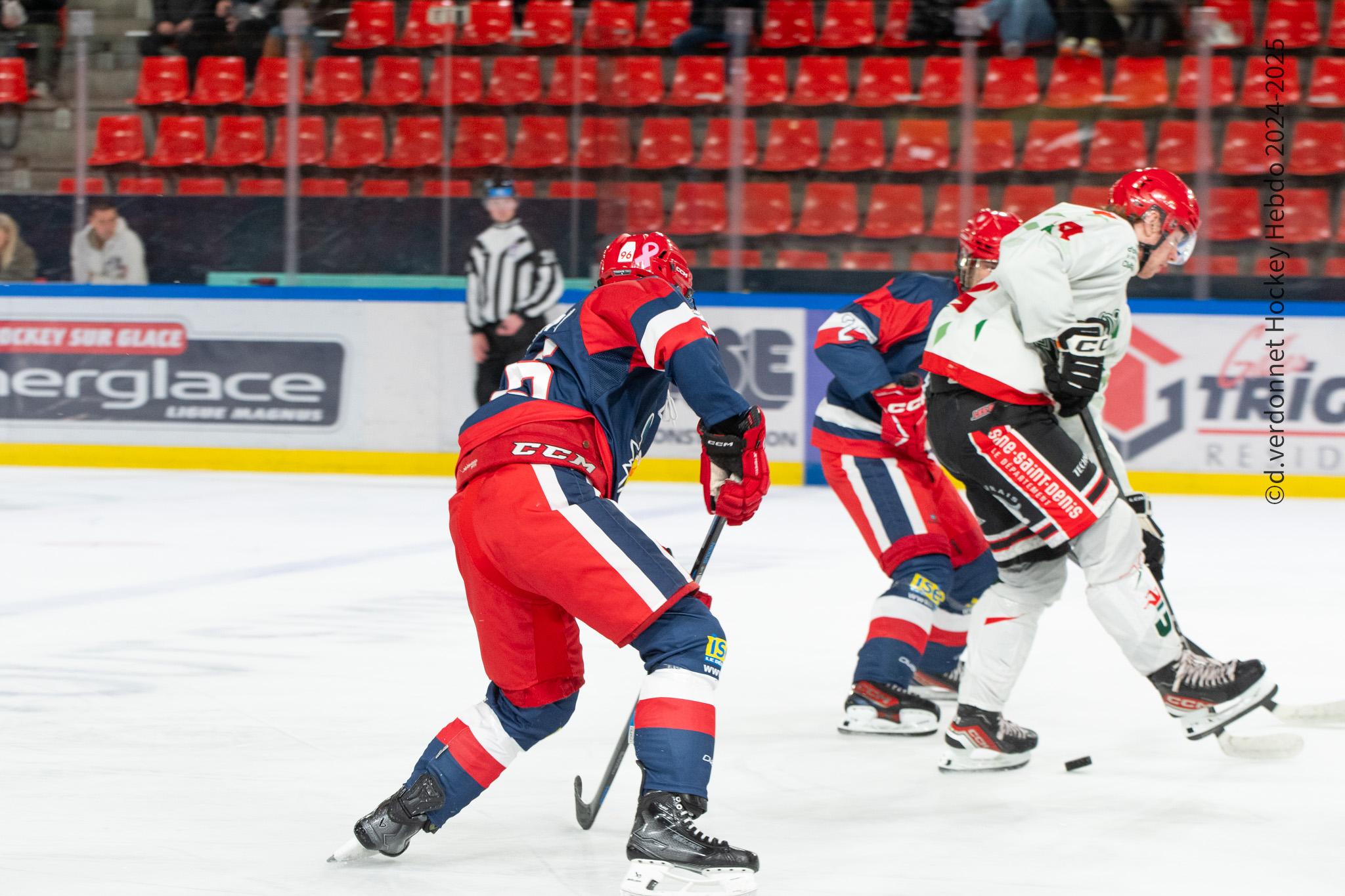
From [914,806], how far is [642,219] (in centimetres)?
748

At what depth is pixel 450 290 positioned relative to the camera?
411 inches

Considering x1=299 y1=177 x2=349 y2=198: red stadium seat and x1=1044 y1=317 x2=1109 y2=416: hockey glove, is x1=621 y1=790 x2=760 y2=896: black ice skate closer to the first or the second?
x1=1044 y1=317 x2=1109 y2=416: hockey glove

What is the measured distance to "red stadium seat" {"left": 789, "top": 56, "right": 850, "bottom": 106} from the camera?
10961 millimetres

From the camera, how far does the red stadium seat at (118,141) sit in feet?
35.7

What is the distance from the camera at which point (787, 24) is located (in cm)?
1121

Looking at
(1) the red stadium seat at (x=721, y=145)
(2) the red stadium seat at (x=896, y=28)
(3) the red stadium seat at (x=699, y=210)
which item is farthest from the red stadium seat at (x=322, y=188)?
(2) the red stadium seat at (x=896, y=28)

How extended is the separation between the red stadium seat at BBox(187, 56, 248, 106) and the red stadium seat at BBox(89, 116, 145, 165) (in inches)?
18.7

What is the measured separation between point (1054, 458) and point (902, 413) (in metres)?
0.83

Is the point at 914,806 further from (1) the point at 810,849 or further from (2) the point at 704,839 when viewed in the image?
(2) the point at 704,839

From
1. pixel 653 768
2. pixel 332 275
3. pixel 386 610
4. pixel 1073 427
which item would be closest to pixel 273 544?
pixel 386 610

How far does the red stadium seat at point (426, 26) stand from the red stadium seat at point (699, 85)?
1.19m

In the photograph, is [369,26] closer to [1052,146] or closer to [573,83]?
[573,83]

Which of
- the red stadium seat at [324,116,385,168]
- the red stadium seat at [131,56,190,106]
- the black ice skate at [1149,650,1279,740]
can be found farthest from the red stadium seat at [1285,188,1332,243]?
the red stadium seat at [131,56,190,106]

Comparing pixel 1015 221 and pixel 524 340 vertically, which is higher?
pixel 1015 221
